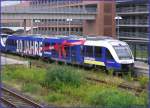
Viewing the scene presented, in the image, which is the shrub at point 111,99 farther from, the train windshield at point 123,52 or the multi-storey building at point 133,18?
the multi-storey building at point 133,18

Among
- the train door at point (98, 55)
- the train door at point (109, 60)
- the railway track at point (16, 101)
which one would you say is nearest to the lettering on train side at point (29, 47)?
the train door at point (98, 55)

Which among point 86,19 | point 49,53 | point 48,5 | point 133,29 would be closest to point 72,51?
point 49,53

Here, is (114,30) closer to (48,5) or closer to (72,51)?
(48,5)

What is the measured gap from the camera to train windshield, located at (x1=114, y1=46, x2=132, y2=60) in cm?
2672

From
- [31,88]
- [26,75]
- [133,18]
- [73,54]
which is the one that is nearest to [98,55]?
[73,54]

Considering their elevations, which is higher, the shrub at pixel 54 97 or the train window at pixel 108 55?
the train window at pixel 108 55

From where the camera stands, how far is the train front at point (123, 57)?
26.5 meters

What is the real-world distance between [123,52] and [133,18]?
149 ft

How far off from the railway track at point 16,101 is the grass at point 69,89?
83 centimetres

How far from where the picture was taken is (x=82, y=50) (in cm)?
3053

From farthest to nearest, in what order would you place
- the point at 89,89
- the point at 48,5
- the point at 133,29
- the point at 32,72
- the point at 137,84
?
the point at 133,29, the point at 48,5, the point at 32,72, the point at 137,84, the point at 89,89

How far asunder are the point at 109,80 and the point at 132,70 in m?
3.78

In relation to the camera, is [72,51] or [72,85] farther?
[72,51]

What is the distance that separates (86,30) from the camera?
3287 inches
